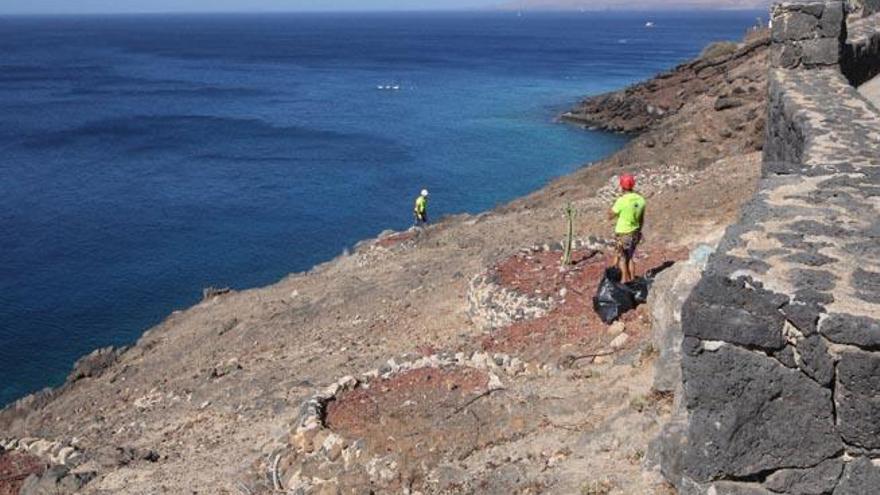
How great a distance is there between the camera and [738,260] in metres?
5.67

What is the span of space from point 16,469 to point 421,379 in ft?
27.8

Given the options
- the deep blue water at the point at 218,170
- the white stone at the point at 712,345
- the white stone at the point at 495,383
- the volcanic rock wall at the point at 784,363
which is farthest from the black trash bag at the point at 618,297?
the deep blue water at the point at 218,170

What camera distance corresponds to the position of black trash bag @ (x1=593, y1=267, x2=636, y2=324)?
12773 millimetres

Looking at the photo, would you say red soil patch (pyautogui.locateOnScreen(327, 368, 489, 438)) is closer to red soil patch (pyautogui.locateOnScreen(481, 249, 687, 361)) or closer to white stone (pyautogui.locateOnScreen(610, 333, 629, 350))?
red soil patch (pyautogui.locateOnScreen(481, 249, 687, 361))

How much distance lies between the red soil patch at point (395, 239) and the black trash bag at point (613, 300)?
51.2 feet

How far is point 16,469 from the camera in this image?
16062 millimetres

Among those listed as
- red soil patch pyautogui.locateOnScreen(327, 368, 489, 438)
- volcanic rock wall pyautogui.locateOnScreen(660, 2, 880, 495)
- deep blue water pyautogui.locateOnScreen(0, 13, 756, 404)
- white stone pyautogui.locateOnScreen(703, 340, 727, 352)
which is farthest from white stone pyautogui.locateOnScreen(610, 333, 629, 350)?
deep blue water pyautogui.locateOnScreen(0, 13, 756, 404)

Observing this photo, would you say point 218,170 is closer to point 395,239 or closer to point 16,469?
point 395,239

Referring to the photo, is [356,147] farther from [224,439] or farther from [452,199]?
[224,439]

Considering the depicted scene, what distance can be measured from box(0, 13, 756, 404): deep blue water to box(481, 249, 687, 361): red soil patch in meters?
18.2

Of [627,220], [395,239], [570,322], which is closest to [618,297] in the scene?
[570,322]

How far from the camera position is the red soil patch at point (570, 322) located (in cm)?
1245

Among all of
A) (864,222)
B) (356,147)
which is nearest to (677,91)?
(356,147)

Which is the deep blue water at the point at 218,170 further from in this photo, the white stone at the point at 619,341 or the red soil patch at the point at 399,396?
the white stone at the point at 619,341
